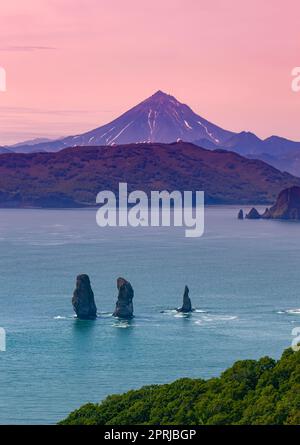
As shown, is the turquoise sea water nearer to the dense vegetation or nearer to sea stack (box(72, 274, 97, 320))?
sea stack (box(72, 274, 97, 320))

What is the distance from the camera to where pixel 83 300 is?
109625 mm

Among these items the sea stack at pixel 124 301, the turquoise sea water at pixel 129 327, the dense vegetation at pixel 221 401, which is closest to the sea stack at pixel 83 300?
the turquoise sea water at pixel 129 327

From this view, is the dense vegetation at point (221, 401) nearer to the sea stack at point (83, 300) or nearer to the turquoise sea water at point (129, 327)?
the turquoise sea water at point (129, 327)

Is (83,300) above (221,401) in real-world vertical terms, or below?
below

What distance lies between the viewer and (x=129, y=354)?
91.3 meters

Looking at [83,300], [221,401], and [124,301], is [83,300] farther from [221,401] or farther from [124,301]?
[221,401]

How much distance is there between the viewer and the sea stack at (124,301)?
108 metres

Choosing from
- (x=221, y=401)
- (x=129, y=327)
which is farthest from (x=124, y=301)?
(x=221, y=401)

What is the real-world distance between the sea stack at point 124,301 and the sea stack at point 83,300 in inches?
99.9

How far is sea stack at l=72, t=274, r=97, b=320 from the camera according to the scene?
108625 mm

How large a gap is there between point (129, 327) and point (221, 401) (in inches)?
2343

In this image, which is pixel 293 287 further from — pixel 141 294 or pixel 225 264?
pixel 225 264

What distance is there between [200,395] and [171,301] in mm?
77077
